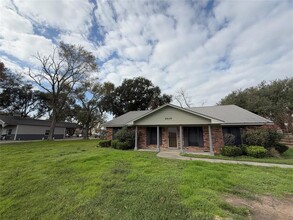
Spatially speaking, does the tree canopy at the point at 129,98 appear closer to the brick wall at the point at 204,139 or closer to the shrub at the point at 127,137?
the brick wall at the point at 204,139

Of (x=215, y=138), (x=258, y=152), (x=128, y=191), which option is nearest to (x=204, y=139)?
(x=215, y=138)

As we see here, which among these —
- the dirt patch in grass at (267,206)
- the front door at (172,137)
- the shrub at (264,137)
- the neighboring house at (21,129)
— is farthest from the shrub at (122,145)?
the neighboring house at (21,129)

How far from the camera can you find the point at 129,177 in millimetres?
5562

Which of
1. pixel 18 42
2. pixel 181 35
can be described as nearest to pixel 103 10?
pixel 181 35

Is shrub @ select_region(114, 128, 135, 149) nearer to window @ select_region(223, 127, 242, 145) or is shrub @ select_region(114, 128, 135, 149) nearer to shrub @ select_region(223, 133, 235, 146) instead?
shrub @ select_region(223, 133, 235, 146)

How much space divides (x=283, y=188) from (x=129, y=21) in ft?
36.7

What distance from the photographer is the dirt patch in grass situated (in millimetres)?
3279

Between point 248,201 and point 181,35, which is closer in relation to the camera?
point 248,201

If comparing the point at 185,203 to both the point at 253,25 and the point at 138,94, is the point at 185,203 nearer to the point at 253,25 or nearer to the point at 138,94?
the point at 253,25

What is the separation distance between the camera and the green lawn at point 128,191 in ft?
11.3

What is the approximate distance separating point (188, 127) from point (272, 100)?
854 inches

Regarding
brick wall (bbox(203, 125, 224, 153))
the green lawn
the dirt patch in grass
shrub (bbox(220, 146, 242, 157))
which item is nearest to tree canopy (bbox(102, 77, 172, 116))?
brick wall (bbox(203, 125, 224, 153))

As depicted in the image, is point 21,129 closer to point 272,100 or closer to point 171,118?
point 171,118

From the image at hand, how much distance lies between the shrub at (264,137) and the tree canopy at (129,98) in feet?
69.9
